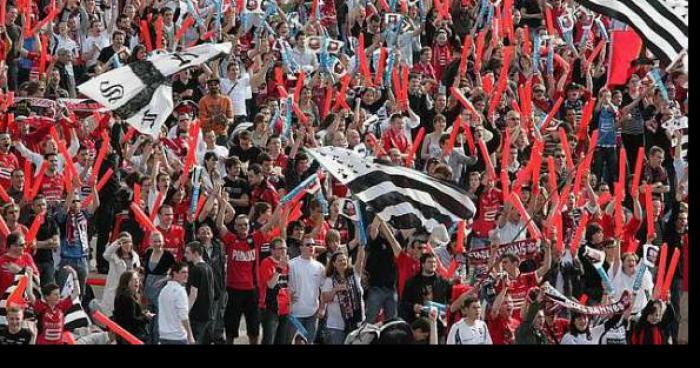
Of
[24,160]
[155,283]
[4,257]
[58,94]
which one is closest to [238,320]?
[155,283]

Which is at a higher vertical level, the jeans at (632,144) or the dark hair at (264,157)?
the dark hair at (264,157)

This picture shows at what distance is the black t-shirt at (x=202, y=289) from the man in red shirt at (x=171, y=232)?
651 millimetres

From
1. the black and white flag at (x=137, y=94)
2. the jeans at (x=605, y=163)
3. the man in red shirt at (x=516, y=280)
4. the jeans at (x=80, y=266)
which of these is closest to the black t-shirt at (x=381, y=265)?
the man in red shirt at (x=516, y=280)

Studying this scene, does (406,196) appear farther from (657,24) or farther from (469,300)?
(657,24)

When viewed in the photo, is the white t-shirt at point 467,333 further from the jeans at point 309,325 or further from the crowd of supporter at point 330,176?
the jeans at point 309,325

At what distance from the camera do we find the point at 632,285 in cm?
1444

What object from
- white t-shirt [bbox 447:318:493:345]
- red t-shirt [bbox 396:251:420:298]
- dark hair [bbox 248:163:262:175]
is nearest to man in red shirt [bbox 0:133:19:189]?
dark hair [bbox 248:163:262:175]

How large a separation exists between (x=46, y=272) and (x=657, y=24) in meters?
5.15

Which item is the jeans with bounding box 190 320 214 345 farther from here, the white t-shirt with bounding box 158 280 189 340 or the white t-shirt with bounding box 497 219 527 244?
the white t-shirt with bounding box 497 219 527 244

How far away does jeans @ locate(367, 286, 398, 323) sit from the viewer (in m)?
14.3

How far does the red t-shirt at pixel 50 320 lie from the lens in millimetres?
12977

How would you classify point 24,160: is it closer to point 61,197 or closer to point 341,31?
point 61,197

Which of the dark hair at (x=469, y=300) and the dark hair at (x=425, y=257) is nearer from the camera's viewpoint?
the dark hair at (x=469, y=300)

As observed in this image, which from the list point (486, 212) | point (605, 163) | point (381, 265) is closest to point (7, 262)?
point (381, 265)
